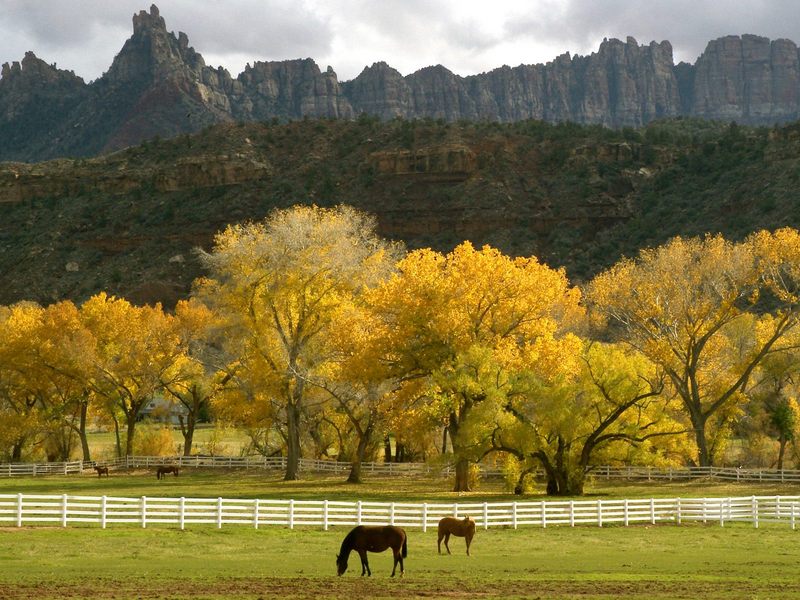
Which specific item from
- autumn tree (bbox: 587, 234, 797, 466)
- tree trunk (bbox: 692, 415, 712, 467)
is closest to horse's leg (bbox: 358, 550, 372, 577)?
autumn tree (bbox: 587, 234, 797, 466)

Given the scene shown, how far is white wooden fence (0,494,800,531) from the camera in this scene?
108 ft

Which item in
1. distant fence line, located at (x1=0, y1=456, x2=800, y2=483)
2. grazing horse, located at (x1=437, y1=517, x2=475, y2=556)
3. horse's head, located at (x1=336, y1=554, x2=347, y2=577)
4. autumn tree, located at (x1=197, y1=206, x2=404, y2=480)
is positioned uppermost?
autumn tree, located at (x1=197, y1=206, x2=404, y2=480)

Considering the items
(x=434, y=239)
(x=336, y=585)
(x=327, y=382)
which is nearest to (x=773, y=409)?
(x=327, y=382)

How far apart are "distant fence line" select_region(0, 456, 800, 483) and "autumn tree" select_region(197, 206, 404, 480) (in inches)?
317

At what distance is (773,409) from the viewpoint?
62.6 meters

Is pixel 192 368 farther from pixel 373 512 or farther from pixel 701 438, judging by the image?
pixel 373 512

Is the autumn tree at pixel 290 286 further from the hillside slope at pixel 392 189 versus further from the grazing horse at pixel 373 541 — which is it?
the hillside slope at pixel 392 189

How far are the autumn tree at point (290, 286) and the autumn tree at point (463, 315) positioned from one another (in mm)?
4384

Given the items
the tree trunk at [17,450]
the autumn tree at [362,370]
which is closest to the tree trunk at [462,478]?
the autumn tree at [362,370]

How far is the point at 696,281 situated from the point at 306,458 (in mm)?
25292

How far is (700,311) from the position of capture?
58.0 metres

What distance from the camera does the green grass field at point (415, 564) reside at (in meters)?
21.8

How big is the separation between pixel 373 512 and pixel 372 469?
29.1 metres

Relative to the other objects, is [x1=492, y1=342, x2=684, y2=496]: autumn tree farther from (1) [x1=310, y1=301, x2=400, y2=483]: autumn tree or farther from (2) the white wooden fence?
(2) the white wooden fence
